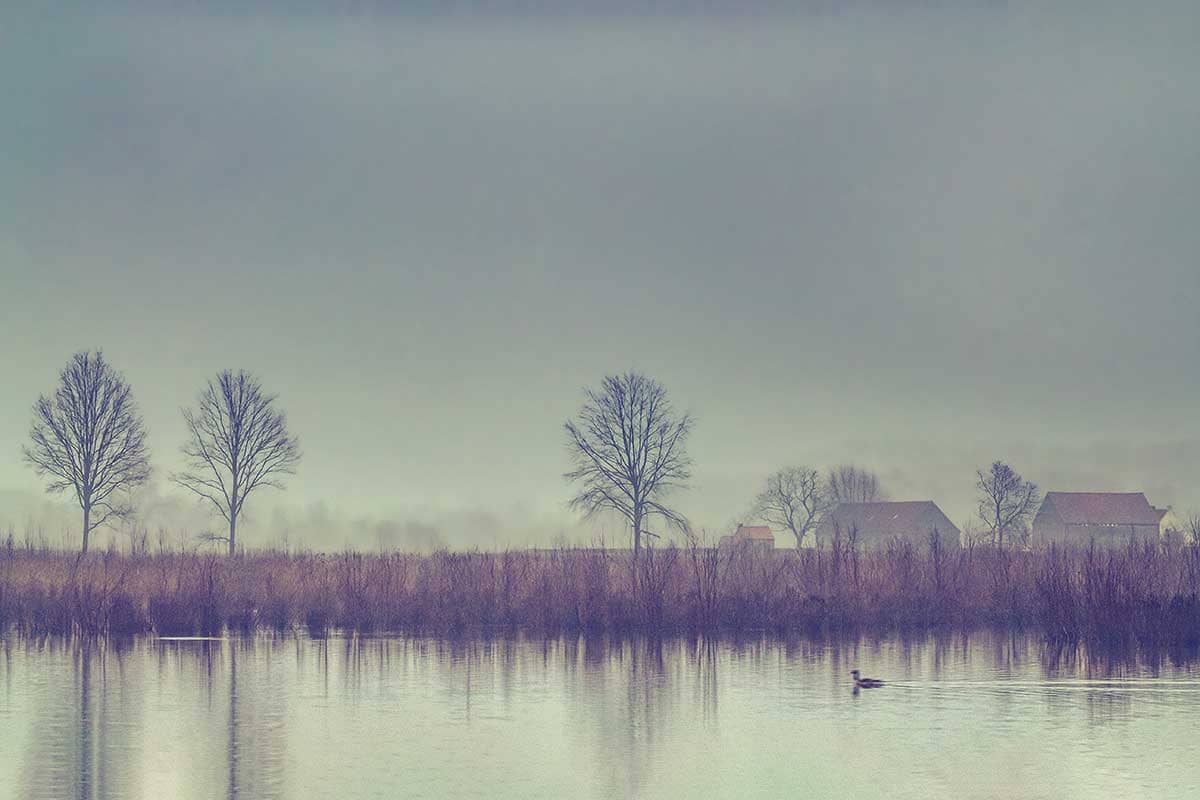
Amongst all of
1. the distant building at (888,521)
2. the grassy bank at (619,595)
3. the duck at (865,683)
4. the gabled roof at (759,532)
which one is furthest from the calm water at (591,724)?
the gabled roof at (759,532)

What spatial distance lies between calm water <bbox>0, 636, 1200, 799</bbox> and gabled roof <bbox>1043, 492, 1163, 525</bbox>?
9204cm

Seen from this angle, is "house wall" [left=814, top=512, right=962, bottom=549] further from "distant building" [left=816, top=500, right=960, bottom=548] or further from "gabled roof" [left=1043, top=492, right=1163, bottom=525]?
"gabled roof" [left=1043, top=492, right=1163, bottom=525]

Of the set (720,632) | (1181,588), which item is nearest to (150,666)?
(720,632)

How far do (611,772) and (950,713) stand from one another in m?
5.15

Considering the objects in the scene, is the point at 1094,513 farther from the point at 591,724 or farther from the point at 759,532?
the point at 591,724

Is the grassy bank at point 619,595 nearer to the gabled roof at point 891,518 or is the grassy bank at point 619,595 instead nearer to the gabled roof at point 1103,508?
the gabled roof at point 891,518

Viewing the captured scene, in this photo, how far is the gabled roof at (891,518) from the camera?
10406cm

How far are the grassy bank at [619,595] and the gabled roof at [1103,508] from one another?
274 feet

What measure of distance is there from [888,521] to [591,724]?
310 feet

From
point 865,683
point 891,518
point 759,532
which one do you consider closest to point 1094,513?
point 891,518

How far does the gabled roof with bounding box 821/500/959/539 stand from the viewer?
10406 centimetres

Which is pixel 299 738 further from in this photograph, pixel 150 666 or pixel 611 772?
pixel 150 666

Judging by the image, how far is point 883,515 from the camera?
10888 cm

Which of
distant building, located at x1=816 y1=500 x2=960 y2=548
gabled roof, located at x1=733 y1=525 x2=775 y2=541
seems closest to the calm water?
distant building, located at x1=816 y1=500 x2=960 y2=548
